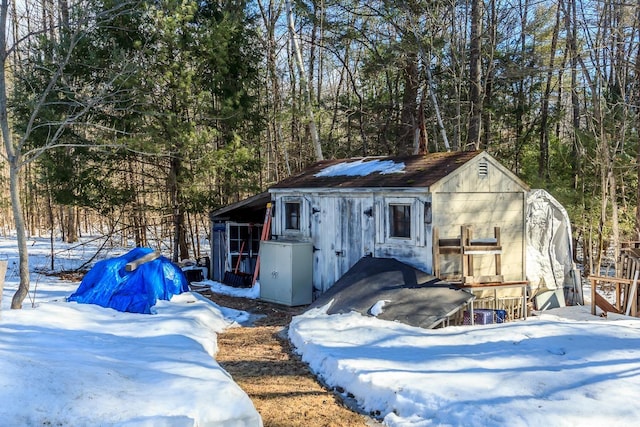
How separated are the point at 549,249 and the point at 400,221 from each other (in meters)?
4.56

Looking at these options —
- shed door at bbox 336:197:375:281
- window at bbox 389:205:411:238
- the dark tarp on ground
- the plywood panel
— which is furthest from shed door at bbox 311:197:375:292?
the plywood panel

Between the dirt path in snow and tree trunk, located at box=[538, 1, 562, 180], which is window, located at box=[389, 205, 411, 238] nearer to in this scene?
the dirt path in snow

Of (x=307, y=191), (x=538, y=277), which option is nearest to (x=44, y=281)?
(x=307, y=191)

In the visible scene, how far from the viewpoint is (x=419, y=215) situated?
35.0 ft

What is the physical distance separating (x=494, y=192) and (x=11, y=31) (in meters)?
25.1

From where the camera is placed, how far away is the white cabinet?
488 inches

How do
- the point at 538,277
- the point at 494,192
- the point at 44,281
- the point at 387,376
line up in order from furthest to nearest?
the point at 44,281 < the point at 538,277 < the point at 494,192 < the point at 387,376

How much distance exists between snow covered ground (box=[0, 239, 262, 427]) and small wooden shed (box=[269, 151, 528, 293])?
3.98 m

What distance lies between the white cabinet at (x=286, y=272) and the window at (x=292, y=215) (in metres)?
0.75

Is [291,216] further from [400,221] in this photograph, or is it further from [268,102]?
[268,102]

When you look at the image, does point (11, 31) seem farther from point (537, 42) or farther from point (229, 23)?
point (537, 42)

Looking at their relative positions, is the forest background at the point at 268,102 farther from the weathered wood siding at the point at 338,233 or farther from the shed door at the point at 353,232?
the shed door at the point at 353,232

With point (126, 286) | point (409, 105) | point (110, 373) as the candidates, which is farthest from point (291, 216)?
point (110, 373)

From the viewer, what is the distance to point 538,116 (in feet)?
70.3
